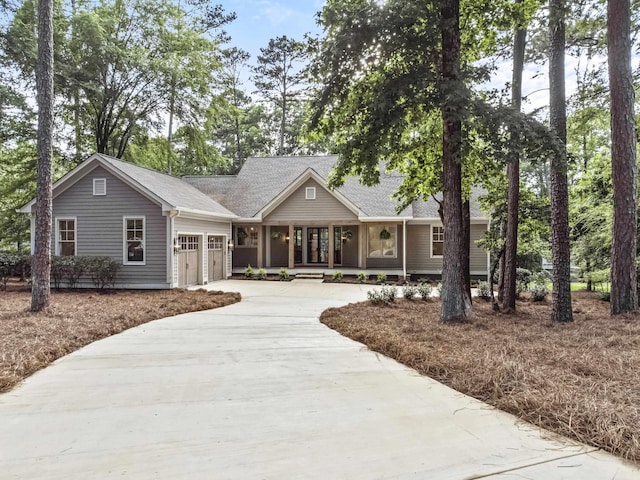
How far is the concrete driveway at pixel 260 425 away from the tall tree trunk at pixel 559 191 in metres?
4.32

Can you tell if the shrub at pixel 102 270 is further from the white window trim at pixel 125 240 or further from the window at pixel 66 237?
the window at pixel 66 237

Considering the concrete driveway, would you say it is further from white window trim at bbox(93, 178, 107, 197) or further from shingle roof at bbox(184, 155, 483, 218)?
shingle roof at bbox(184, 155, 483, 218)

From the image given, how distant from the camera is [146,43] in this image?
65.2 ft

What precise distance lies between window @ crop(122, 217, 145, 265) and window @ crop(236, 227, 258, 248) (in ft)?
18.7

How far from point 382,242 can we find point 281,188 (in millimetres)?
5671

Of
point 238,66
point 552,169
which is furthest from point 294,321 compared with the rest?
point 238,66

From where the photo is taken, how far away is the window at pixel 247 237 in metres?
18.7

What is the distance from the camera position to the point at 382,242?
17844 mm

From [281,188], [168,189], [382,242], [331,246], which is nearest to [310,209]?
[331,246]

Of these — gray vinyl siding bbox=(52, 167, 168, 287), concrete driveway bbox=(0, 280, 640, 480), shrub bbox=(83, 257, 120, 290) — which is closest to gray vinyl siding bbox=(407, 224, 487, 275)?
gray vinyl siding bbox=(52, 167, 168, 287)

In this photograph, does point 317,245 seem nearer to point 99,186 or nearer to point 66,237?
point 99,186

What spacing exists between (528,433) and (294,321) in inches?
217

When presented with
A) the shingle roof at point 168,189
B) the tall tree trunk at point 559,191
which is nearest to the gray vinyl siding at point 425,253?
the shingle roof at point 168,189

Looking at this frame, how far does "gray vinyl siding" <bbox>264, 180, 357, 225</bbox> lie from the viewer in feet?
57.1
